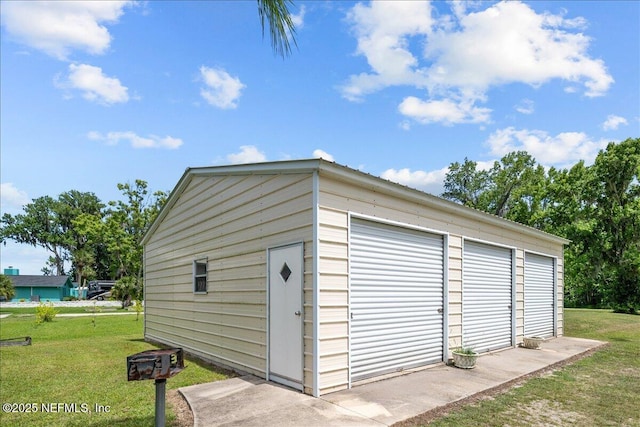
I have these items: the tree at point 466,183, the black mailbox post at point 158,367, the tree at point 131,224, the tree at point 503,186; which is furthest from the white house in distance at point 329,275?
the tree at point 466,183

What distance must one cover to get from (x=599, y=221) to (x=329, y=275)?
77.8 ft

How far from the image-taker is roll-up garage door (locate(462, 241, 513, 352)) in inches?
325

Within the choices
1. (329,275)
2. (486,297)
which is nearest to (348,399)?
(329,275)

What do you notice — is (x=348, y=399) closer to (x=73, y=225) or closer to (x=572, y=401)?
(x=572, y=401)

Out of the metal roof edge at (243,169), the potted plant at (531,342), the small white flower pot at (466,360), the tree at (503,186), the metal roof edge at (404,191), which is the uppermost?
the tree at (503,186)

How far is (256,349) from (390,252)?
2.66 metres

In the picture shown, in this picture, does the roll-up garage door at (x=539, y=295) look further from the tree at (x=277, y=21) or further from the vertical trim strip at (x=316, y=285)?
the tree at (x=277, y=21)

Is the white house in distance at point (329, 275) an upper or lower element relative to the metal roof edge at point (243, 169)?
lower

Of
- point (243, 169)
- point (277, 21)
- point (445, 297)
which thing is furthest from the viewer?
point (445, 297)

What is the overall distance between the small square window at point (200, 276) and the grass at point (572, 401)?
5.54 metres

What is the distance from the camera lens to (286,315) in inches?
230

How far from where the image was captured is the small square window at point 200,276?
28.1ft

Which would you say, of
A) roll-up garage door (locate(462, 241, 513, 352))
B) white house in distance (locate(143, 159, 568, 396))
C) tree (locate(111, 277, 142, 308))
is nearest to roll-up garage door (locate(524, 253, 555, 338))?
white house in distance (locate(143, 159, 568, 396))

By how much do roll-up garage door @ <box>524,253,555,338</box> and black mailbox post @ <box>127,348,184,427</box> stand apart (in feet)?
31.0
